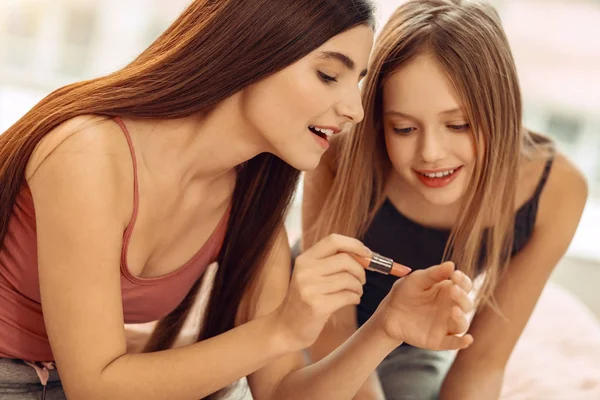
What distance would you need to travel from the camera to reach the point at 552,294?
2432 mm

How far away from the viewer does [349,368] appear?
4.16 ft

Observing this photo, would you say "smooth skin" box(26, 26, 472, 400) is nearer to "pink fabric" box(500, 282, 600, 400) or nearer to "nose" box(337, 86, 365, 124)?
"nose" box(337, 86, 365, 124)

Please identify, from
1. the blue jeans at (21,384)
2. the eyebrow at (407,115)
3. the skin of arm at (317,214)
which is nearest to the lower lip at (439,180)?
the eyebrow at (407,115)

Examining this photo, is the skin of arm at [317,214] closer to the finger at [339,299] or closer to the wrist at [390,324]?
the wrist at [390,324]

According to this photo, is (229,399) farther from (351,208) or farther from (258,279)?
(351,208)

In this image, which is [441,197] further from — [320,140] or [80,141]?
[80,141]

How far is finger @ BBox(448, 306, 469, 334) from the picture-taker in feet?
3.78

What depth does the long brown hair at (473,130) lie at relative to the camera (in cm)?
138

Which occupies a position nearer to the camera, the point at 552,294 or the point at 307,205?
the point at 307,205

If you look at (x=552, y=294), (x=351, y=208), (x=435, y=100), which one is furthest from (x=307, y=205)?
(x=552, y=294)

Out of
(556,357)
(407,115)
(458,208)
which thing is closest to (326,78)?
(407,115)

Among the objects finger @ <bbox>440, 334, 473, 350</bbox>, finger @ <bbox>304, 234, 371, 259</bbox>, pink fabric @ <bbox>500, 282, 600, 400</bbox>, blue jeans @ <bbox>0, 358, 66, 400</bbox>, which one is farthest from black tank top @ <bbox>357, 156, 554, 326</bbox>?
blue jeans @ <bbox>0, 358, 66, 400</bbox>

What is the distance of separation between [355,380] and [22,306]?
532 mm

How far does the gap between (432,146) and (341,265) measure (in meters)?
0.36
